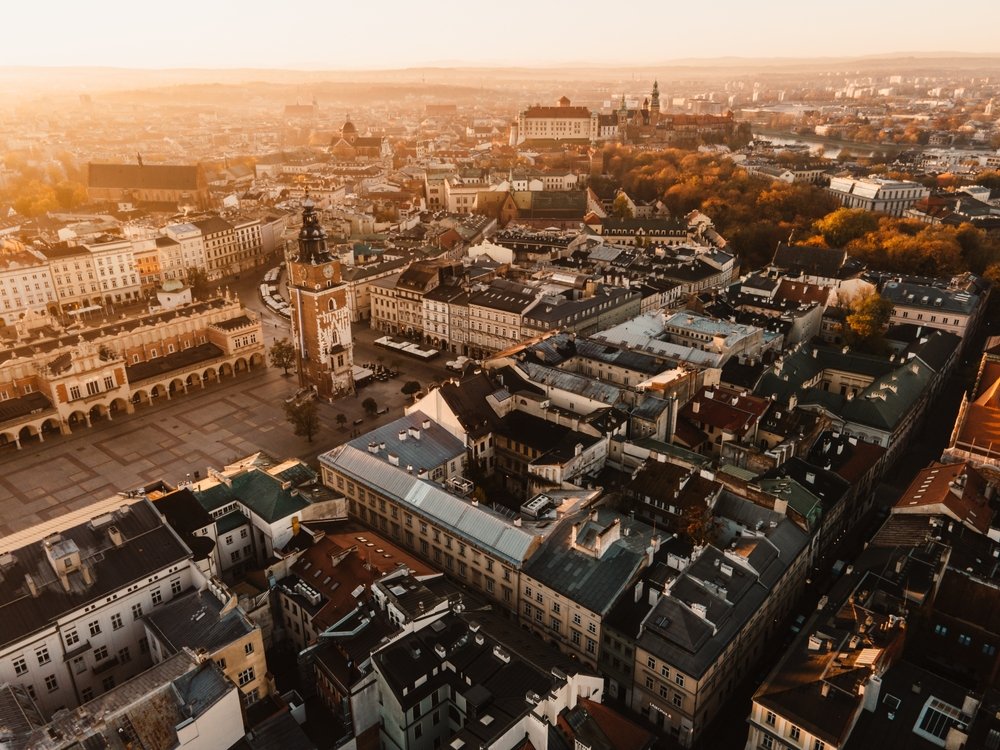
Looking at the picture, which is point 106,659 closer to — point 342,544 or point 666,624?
point 342,544

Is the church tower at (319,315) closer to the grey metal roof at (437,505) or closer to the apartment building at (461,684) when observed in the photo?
the grey metal roof at (437,505)

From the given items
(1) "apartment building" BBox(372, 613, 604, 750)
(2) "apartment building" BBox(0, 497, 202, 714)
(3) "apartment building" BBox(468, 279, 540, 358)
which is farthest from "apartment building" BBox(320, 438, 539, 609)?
(3) "apartment building" BBox(468, 279, 540, 358)

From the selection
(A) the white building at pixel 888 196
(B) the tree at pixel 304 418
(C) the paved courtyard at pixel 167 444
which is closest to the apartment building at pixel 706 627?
(C) the paved courtyard at pixel 167 444

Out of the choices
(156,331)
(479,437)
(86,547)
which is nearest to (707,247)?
(479,437)

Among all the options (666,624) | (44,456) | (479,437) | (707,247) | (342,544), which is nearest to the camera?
(666,624)

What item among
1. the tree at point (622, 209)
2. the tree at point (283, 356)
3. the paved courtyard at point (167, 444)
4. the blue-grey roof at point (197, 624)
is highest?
the tree at point (622, 209)

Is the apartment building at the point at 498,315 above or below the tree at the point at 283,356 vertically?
above

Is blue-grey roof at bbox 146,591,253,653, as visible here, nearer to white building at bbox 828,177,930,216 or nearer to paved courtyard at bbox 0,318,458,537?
paved courtyard at bbox 0,318,458,537

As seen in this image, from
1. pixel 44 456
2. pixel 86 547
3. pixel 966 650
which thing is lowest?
pixel 44 456
